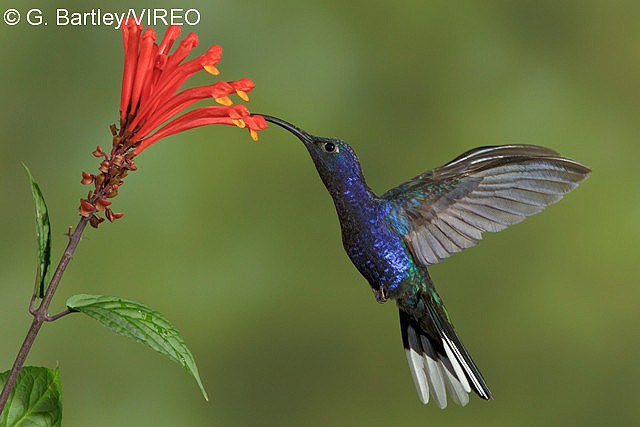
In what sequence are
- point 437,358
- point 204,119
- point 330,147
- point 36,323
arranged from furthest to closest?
point 437,358 → point 330,147 → point 204,119 → point 36,323

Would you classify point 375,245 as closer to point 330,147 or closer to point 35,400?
point 330,147

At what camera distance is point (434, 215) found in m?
0.87

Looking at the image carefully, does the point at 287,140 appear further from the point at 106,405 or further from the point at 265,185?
the point at 106,405

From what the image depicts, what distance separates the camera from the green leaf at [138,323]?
0.48 m

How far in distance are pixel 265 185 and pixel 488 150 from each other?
81 centimetres

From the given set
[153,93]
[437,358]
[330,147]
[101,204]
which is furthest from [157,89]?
[437,358]

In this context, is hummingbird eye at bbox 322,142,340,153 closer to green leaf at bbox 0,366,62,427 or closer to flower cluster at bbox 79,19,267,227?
flower cluster at bbox 79,19,267,227

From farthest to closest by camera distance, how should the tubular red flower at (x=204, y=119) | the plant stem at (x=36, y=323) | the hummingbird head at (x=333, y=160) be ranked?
the hummingbird head at (x=333, y=160), the tubular red flower at (x=204, y=119), the plant stem at (x=36, y=323)

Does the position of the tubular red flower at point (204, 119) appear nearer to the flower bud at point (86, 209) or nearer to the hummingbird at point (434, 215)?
the flower bud at point (86, 209)

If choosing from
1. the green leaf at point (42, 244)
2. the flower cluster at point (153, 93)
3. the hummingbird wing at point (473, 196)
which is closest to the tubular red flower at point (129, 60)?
the flower cluster at point (153, 93)

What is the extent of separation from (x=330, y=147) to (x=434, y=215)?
177 mm

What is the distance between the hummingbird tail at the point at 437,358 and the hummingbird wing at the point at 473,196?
82mm

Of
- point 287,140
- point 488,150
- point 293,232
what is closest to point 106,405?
point 293,232

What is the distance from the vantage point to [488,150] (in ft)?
2.74
